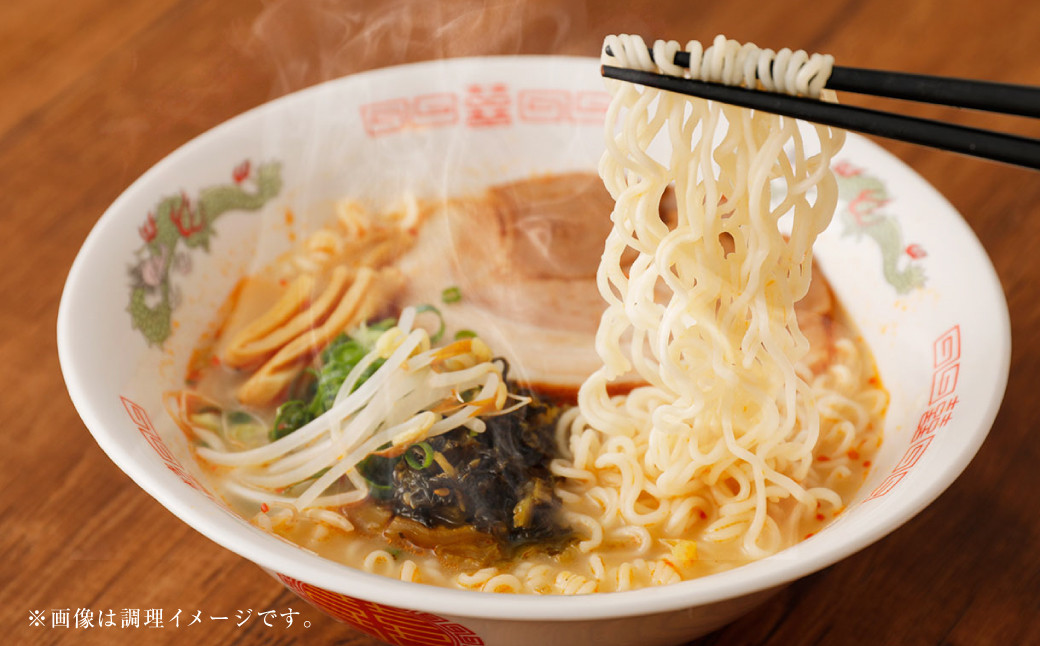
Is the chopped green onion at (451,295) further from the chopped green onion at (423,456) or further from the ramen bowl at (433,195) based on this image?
the chopped green onion at (423,456)

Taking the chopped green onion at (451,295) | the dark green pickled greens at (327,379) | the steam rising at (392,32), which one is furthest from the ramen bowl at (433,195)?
the chopped green onion at (451,295)

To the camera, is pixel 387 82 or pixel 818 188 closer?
pixel 818 188

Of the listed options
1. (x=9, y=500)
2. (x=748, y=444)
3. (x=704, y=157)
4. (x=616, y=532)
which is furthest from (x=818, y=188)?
(x=9, y=500)

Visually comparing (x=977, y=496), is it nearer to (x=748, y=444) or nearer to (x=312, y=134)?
(x=748, y=444)

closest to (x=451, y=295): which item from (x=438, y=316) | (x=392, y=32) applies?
(x=438, y=316)

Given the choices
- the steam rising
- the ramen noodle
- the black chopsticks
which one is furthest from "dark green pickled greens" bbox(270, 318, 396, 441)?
the black chopsticks

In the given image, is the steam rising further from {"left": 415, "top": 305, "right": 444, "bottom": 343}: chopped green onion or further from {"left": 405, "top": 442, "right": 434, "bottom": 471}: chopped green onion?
{"left": 405, "top": 442, "right": 434, "bottom": 471}: chopped green onion
